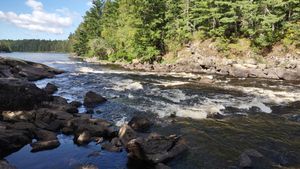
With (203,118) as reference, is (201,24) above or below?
above

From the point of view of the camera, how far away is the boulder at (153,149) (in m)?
12.6

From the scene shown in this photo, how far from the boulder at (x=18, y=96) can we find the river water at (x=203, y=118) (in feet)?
11.5

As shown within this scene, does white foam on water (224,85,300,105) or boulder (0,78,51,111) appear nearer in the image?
boulder (0,78,51,111)

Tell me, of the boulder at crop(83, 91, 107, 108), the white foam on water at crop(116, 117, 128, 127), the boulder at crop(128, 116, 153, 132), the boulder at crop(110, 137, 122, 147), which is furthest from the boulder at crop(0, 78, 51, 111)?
the boulder at crop(110, 137, 122, 147)

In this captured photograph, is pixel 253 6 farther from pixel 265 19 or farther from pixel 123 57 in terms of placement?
pixel 123 57

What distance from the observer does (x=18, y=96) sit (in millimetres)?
20297

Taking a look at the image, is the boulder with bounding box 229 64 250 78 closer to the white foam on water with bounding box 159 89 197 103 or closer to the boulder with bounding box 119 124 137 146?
the white foam on water with bounding box 159 89 197 103

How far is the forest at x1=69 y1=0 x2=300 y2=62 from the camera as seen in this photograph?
4834 cm

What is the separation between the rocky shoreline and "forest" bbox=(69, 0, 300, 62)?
3482 cm

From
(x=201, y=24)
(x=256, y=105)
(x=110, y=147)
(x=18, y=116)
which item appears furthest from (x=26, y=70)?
(x=201, y=24)

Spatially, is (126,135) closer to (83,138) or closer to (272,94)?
(83,138)

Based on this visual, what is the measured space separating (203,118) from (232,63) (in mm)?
29527

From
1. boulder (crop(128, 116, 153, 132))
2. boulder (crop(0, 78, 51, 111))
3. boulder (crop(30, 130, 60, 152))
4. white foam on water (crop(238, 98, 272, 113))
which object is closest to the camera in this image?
boulder (crop(30, 130, 60, 152))

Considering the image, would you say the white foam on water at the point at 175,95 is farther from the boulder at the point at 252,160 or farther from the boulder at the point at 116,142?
the boulder at the point at 252,160
